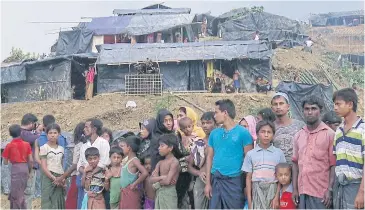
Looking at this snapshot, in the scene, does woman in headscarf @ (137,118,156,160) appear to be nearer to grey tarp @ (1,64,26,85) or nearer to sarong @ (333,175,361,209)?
sarong @ (333,175,361,209)

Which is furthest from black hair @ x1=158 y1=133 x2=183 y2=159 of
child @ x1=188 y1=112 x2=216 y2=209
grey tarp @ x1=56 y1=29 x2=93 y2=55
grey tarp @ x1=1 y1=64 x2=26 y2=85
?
grey tarp @ x1=56 y1=29 x2=93 y2=55

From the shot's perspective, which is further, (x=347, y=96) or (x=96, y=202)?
(x=96, y=202)

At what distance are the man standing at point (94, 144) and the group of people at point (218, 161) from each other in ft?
0.04

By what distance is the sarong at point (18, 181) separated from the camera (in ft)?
25.1

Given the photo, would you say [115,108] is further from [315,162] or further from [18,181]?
[315,162]

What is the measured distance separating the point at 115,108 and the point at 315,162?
16.8 m

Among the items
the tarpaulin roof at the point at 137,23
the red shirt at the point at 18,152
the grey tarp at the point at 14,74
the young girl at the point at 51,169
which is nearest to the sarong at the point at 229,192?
the young girl at the point at 51,169

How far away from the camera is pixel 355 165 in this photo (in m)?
4.84

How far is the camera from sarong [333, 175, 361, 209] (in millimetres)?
4883

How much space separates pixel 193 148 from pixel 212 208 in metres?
0.73

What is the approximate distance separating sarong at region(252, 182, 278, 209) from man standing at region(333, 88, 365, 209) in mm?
708

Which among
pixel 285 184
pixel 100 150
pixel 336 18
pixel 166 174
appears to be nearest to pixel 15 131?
pixel 100 150

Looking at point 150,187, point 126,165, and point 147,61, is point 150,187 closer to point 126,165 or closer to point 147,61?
point 126,165

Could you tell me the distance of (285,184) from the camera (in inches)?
215
